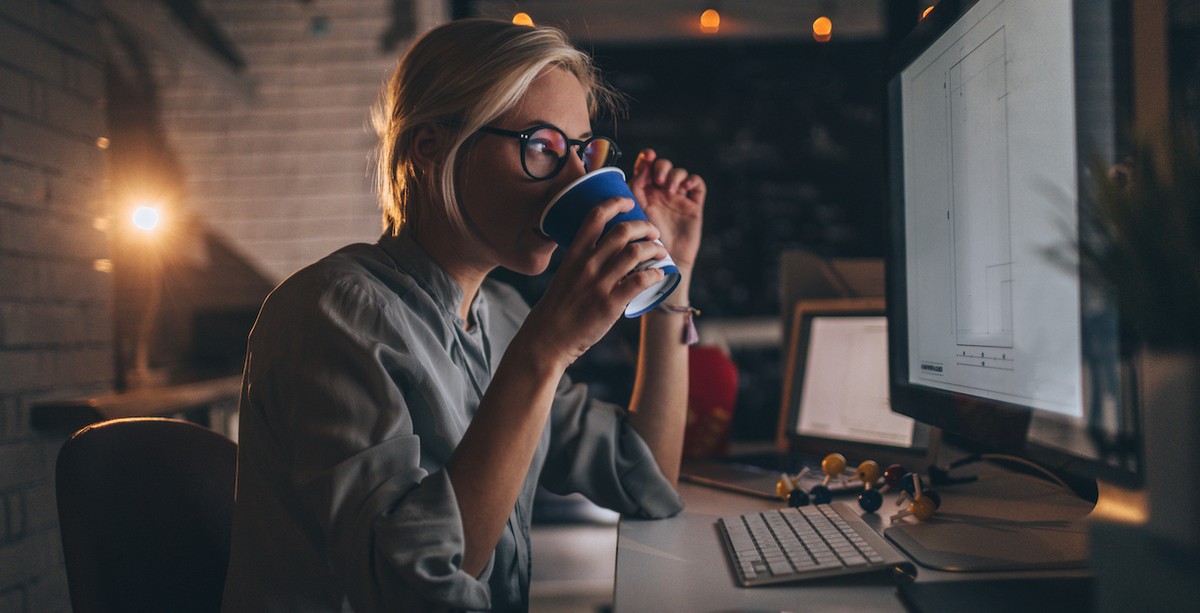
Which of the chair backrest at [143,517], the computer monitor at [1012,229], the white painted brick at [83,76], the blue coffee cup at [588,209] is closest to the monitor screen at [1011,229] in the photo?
the computer monitor at [1012,229]

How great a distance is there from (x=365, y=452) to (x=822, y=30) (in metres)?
3.45

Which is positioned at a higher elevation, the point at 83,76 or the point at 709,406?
the point at 83,76

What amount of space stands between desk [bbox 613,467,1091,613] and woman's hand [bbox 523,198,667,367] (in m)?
0.23

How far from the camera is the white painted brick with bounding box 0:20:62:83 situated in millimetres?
1505

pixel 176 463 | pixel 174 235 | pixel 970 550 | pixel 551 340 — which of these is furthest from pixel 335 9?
pixel 970 550

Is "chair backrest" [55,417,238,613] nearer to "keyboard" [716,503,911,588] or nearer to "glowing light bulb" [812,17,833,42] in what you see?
"keyboard" [716,503,911,588]

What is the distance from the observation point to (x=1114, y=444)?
533 millimetres

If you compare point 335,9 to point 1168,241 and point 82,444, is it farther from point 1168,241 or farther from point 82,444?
point 1168,241

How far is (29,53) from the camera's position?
1.57 m

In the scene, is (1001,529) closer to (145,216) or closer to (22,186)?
(22,186)

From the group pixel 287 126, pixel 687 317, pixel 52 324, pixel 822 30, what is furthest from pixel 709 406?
pixel 822 30

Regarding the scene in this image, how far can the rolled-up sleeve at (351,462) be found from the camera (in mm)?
675

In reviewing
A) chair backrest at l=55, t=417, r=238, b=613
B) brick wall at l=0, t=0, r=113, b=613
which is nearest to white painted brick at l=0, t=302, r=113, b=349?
brick wall at l=0, t=0, r=113, b=613

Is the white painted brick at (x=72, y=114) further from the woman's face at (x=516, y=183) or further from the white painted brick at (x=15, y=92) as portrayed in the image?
the woman's face at (x=516, y=183)
